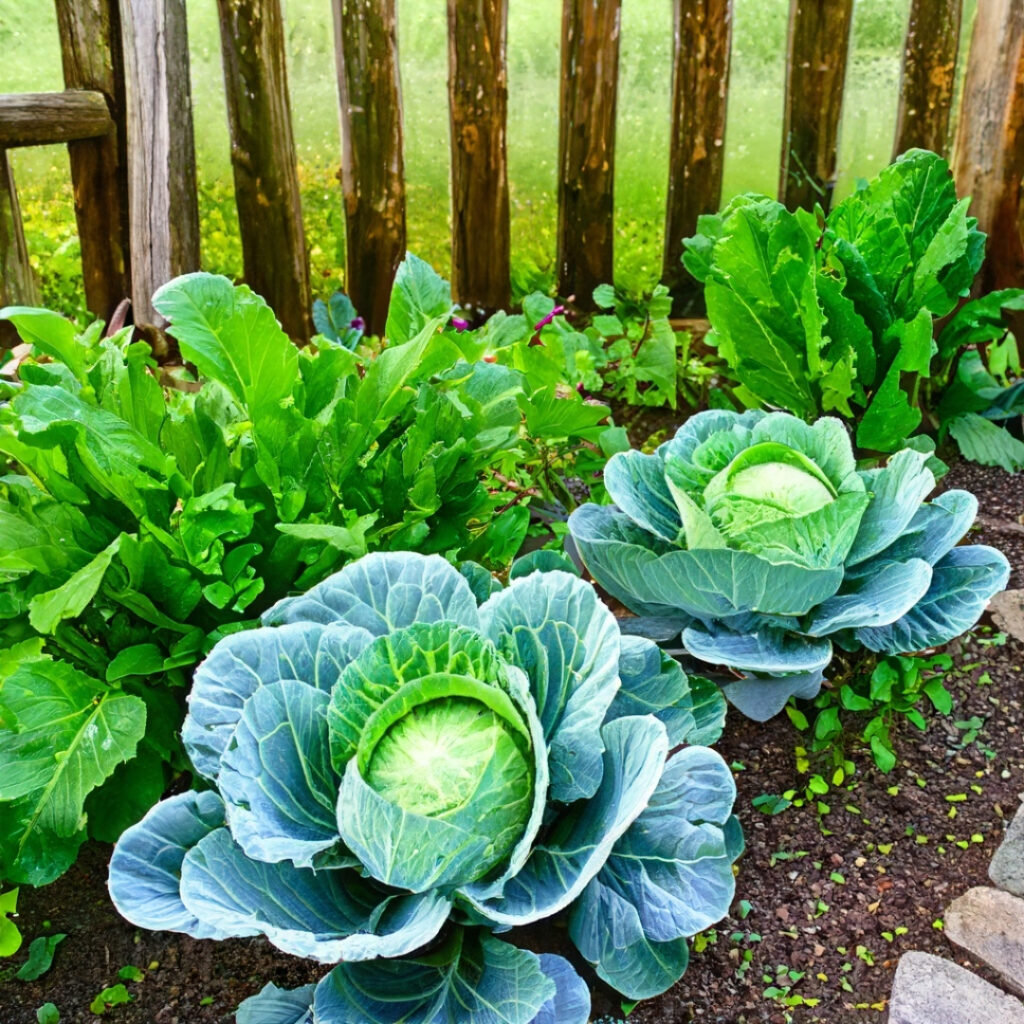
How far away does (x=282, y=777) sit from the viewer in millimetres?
1143

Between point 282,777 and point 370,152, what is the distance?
2.54 m

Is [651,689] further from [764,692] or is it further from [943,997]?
[943,997]

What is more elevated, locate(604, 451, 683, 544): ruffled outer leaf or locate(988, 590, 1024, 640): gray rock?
locate(604, 451, 683, 544): ruffled outer leaf

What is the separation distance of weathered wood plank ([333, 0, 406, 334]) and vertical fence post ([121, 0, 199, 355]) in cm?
48

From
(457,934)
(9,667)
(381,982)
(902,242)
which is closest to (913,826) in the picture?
(457,934)

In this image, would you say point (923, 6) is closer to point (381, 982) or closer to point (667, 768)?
point (667, 768)

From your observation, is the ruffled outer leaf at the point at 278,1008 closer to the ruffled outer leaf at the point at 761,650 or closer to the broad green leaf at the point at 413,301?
the ruffled outer leaf at the point at 761,650

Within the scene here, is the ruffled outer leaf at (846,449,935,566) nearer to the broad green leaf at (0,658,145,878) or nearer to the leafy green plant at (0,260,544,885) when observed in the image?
the leafy green plant at (0,260,544,885)

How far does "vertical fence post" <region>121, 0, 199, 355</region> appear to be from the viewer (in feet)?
9.26

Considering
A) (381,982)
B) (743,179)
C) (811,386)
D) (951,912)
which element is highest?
(743,179)

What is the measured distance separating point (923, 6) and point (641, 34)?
94 cm

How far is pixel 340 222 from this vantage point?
11.7 feet

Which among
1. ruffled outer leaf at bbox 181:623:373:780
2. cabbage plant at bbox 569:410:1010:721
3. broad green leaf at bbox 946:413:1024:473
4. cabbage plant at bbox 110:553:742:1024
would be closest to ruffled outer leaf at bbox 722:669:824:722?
cabbage plant at bbox 569:410:1010:721

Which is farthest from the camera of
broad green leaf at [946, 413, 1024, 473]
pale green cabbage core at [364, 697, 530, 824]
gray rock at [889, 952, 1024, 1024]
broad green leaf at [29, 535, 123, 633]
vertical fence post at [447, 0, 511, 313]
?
vertical fence post at [447, 0, 511, 313]
